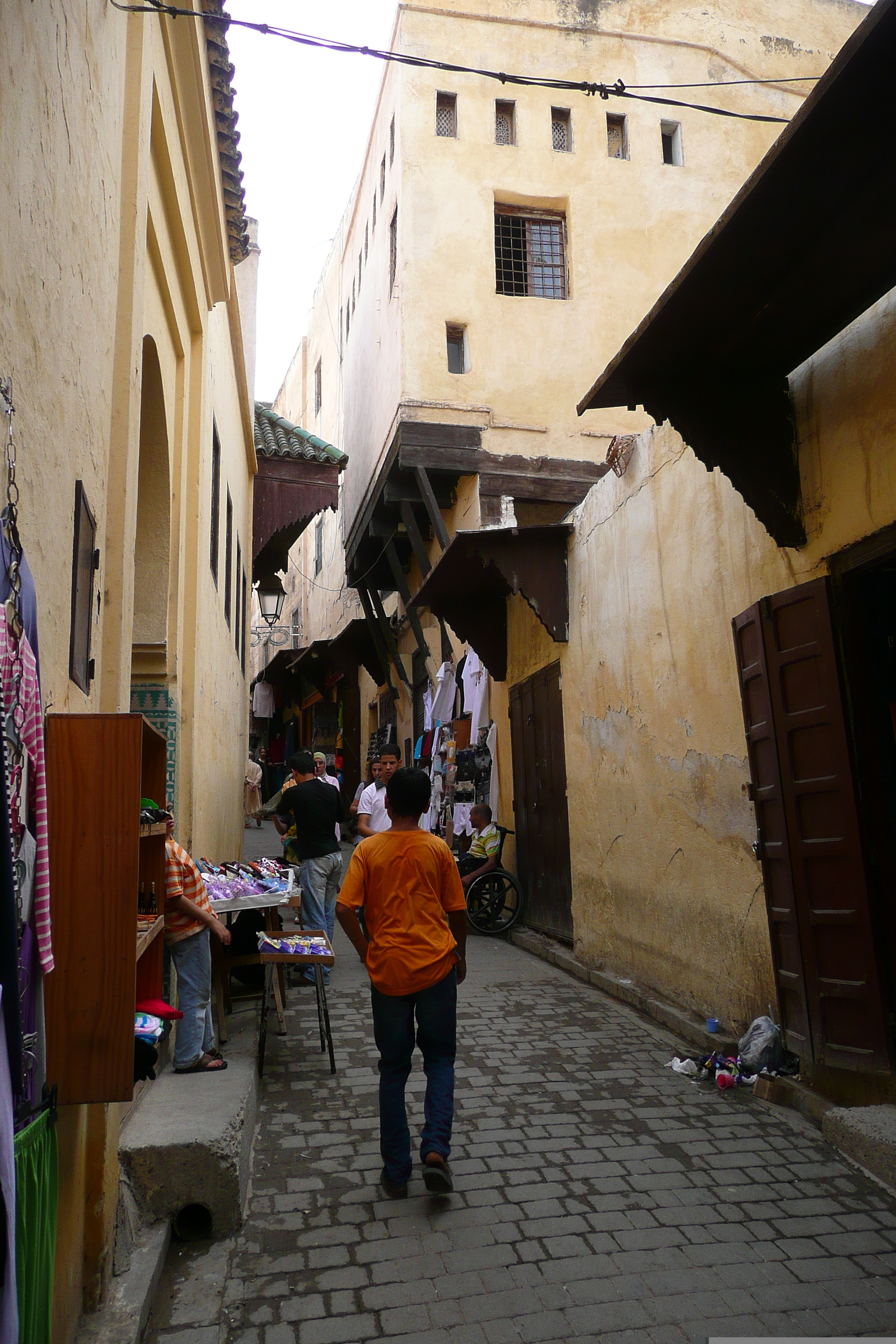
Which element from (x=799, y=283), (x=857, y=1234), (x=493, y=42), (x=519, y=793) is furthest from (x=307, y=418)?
(x=857, y=1234)

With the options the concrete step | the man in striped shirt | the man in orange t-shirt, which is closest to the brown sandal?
the man in striped shirt

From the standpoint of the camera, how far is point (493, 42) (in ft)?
39.7

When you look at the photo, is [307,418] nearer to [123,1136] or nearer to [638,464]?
[638,464]

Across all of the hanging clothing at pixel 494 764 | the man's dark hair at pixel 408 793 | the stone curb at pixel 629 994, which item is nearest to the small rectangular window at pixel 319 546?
the hanging clothing at pixel 494 764

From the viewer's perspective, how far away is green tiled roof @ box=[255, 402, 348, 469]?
1174 cm

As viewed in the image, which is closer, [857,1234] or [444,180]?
[857,1234]

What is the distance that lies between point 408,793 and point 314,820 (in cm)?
345

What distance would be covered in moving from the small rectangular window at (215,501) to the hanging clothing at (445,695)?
4412 mm

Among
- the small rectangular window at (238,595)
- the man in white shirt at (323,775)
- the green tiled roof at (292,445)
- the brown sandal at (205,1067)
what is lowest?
the brown sandal at (205,1067)

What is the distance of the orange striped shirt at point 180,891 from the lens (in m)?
4.20

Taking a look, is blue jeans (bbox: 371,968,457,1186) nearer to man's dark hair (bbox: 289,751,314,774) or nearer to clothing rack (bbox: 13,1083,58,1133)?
clothing rack (bbox: 13,1083,58,1133)

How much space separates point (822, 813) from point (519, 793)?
5616 mm

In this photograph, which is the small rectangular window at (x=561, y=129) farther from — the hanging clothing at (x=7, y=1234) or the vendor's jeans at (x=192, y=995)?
the hanging clothing at (x=7, y=1234)

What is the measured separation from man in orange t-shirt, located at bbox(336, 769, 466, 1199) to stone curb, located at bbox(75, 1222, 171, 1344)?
0.89 m
